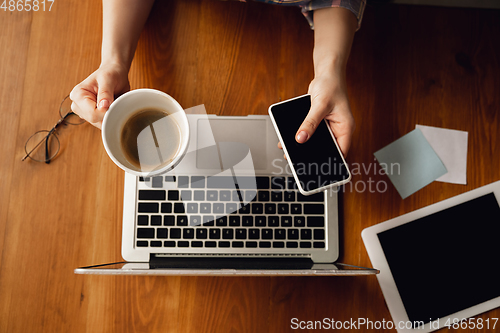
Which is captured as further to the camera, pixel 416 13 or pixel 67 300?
pixel 416 13

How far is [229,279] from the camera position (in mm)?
670

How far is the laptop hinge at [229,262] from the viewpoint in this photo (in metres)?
0.58

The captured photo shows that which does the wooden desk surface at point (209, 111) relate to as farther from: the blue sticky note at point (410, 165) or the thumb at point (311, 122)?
the thumb at point (311, 122)

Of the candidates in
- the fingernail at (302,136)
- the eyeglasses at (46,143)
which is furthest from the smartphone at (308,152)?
the eyeglasses at (46,143)

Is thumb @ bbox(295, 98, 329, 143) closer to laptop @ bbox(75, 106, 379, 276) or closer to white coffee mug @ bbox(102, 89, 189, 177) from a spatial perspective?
laptop @ bbox(75, 106, 379, 276)

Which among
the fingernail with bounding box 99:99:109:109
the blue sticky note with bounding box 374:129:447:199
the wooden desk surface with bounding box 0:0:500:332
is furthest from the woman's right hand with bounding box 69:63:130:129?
the blue sticky note with bounding box 374:129:447:199

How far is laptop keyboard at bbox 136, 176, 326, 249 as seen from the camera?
0.62 meters

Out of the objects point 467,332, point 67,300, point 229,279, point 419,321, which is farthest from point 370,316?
point 67,300

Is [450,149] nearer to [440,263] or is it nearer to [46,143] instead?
[440,263]

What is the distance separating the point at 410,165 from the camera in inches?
27.7

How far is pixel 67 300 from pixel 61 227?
0.15 meters

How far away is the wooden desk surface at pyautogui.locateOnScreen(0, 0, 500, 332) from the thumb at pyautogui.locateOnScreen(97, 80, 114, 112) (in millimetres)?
169

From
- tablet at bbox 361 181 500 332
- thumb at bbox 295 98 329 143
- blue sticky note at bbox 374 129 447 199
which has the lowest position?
tablet at bbox 361 181 500 332

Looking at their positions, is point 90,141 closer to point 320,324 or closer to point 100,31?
point 100,31
